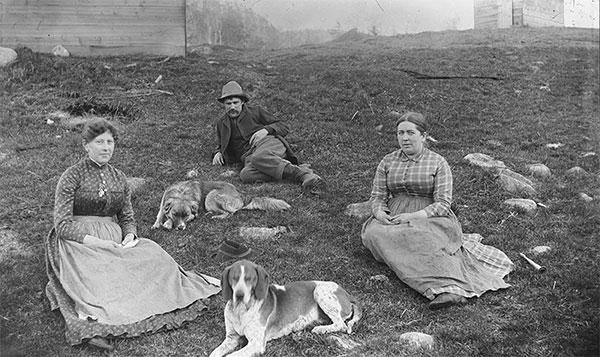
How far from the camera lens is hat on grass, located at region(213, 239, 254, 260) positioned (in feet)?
18.3

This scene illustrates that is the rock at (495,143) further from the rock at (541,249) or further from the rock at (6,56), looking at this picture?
the rock at (6,56)

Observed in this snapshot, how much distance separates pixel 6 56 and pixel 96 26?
221 cm

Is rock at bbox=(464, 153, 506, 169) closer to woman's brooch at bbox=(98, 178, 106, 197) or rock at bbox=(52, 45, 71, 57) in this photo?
woman's brooch at bbox=(98, 178, 106, 197)

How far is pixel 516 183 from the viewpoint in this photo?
7.46 meters

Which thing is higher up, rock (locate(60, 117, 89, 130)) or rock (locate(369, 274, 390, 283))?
rock (locate(60, 117, 89, 130))

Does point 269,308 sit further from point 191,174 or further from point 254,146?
point 254,146

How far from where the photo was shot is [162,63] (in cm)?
1323

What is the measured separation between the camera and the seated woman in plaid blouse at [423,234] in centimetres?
486

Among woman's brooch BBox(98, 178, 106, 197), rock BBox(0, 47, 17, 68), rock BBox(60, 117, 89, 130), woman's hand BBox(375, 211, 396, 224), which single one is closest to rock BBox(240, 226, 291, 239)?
woman's hand BBox(375, 211, 396, 224)

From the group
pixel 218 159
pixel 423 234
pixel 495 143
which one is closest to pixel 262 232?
pixel 423 234

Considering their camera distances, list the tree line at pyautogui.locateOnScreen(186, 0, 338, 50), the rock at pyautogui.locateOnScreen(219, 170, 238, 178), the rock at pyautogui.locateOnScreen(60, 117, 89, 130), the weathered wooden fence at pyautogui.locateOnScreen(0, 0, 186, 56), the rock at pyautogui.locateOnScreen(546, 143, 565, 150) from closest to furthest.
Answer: the rock at pyautogui.locateOnScreen(219, 170, 238, 178), the rock at pyautogui.locateOnScreen(546, 143, 565, 150), the rock at pyautogui.locateOnScreen(60, 117, 89, 130), the tree line at pyautogui.locateOnScreen(186, 0, 338, 50), the weathered wooden fence at pyautogui.locateOnScreen(0, 0, 186, 56)

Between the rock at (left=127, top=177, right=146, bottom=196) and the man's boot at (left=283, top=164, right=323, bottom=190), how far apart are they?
2.06 metres

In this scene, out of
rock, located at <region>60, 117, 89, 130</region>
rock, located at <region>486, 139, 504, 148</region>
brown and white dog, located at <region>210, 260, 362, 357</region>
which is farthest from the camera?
rock, located at <region>60, 117, 89, 130</region>

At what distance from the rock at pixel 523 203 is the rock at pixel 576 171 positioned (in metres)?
1.50
